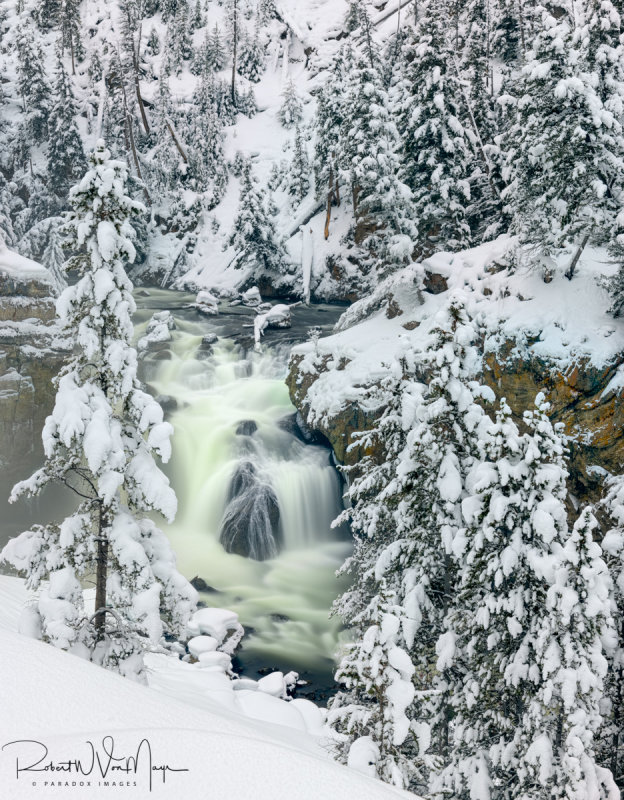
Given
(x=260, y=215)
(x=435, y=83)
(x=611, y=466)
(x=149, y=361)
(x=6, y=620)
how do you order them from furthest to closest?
1. (x=260, y=215)
2. (x=149, y=361)
3. (x=435, y=83)
4. (x=611, y=466)
5. (x=6, y=620)

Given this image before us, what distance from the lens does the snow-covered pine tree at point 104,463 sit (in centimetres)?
876

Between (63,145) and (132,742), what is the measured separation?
53167 mm

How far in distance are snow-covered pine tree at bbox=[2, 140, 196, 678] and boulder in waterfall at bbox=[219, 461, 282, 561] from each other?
12407mm

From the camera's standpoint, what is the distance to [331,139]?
38.0 m

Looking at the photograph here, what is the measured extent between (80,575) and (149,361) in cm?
2197

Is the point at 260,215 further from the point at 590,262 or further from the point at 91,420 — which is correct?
the point at 91,420

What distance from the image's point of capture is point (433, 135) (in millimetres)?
25609

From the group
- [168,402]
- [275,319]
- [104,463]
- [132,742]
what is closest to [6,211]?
[275,319]

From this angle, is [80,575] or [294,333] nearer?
[80,575]

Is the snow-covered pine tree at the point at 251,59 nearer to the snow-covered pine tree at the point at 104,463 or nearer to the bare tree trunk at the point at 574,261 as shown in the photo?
the bare tree trunk at the point at 574,261

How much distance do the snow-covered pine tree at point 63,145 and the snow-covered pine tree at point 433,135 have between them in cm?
3312

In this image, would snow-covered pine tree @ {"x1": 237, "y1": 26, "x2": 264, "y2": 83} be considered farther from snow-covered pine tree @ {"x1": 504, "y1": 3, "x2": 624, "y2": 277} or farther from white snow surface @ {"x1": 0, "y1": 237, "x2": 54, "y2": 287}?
snow-covered pine tree @ {"x1": 504, "y1": 3, "x2": 624, "y2": 277}

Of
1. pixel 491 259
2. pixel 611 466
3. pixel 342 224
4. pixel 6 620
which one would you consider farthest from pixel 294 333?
pixel 6 620

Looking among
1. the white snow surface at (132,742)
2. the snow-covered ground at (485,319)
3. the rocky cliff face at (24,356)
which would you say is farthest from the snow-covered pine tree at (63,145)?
the white snow surface at (132,742)
